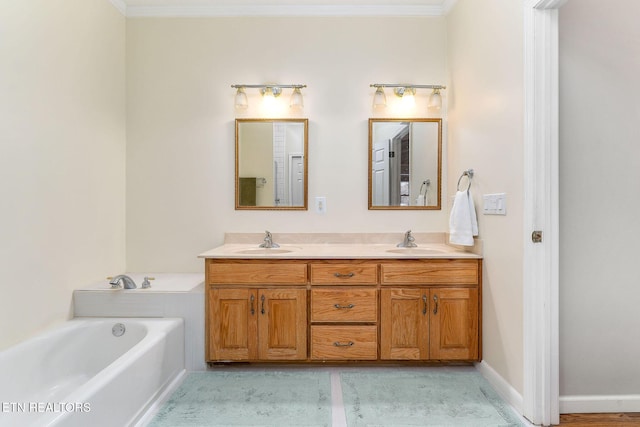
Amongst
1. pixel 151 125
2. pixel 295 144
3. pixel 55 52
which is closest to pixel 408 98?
pixel 295 144

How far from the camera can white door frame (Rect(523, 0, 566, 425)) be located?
1612 mm

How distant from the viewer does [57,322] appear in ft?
6.57

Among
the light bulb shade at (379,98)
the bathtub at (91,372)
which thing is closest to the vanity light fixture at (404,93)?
the light bulb shade at (379,98)

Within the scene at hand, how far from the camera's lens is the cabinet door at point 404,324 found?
212 centimetres

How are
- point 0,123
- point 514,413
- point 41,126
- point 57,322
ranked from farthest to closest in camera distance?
point 57,322 → point 41,126 → point 514,413 → point 0,123

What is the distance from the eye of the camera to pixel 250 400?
1.85 meters

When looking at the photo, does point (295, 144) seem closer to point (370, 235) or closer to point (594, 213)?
point (370, 235)

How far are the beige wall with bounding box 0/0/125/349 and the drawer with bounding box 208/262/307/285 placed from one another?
0.88 meters

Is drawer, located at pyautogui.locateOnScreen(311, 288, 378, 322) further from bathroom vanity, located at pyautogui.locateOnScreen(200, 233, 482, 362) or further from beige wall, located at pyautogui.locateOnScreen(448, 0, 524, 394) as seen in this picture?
beige wall, located at pyautogui.locateOnScreen(448, 0, 524, 394)

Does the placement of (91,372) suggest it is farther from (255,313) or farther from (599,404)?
(599,404)

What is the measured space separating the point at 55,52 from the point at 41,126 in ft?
1.50

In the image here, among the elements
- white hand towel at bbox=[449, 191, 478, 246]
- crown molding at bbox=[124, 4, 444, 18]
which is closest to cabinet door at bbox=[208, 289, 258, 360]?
white hand towel at bbox=[449, 191, 478, 246]

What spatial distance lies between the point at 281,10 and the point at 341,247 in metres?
1.86

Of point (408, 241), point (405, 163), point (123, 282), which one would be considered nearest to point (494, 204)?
point (408, 241)
